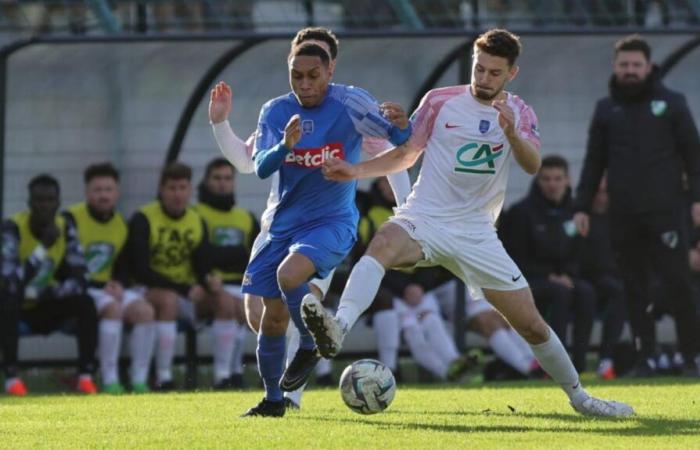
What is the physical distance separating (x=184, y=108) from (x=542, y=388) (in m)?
3.97

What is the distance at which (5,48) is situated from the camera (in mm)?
13188

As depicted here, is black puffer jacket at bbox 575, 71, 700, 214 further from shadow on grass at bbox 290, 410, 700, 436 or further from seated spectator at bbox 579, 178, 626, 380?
shadow on grass at bbox 290, 410, 700, 436

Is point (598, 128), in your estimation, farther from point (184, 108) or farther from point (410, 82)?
point (184, 108)

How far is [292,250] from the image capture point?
8.33m

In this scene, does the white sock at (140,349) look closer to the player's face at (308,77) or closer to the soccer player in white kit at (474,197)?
the soccer player in white kit at (474,197)

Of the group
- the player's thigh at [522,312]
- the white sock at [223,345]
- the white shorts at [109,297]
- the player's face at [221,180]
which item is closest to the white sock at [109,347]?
the white shorts at [109,297]

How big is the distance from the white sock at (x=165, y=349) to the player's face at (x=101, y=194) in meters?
0.96

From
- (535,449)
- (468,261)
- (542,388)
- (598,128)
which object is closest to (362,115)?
(468,261)

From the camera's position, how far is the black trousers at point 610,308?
13.6 m

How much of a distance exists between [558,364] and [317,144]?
1575 mm

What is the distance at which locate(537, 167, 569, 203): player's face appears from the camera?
44.6 ft

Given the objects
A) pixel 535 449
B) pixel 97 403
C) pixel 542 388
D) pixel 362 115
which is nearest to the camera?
pixel 535 449

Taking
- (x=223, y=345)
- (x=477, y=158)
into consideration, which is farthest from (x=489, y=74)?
(x=223, y=345)

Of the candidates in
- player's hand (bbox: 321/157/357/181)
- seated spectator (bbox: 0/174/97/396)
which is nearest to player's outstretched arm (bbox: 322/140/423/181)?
player's hand (bbox: 321/157/357/181)
